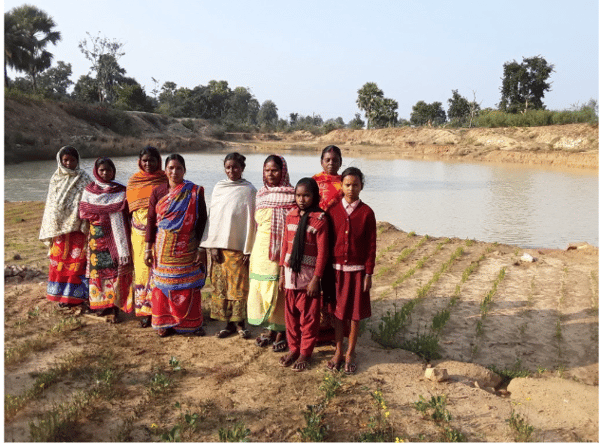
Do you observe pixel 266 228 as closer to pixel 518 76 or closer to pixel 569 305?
pixel 569 305

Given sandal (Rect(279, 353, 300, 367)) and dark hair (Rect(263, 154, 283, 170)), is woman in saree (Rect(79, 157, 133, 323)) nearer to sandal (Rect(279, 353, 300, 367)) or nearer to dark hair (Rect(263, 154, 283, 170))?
dark hair (Rect(263, 154, 283, 170))

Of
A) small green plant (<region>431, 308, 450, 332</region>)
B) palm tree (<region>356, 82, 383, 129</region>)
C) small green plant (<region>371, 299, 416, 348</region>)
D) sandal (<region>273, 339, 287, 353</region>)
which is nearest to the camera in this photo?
sandal (<region>273, 339, 287, 353</region>)

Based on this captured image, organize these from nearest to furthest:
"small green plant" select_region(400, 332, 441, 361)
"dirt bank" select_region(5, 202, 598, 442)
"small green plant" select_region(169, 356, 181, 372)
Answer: "dirt bank" select_region(5, 202, 598, 442)
"small green plant" select_region(169, 356, 181, 372)
"small green plant" select_region(400, 332, 441, 361)

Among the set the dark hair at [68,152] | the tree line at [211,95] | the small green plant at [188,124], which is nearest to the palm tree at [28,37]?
the tree line at [211,95]

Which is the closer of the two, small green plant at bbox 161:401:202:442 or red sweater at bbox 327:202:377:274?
small green plant at bbox 161:401:202:442

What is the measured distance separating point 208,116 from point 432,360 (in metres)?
52.4

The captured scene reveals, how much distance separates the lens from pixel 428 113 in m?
47.2

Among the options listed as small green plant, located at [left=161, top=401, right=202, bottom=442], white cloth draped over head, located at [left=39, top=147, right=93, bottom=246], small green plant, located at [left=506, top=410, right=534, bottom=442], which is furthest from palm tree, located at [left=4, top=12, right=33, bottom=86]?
small green plant, located at [left=506, top=410, right=534, bottom=442]

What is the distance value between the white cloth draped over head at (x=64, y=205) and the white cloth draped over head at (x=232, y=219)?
1177mm

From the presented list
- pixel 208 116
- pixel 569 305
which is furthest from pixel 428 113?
pixel 569 305

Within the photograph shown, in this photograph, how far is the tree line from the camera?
98.1ft

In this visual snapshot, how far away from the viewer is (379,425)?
2.55 metres

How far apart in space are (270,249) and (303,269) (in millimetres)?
358

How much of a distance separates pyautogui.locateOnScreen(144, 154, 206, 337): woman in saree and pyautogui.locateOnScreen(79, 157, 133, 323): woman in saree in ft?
1.23
